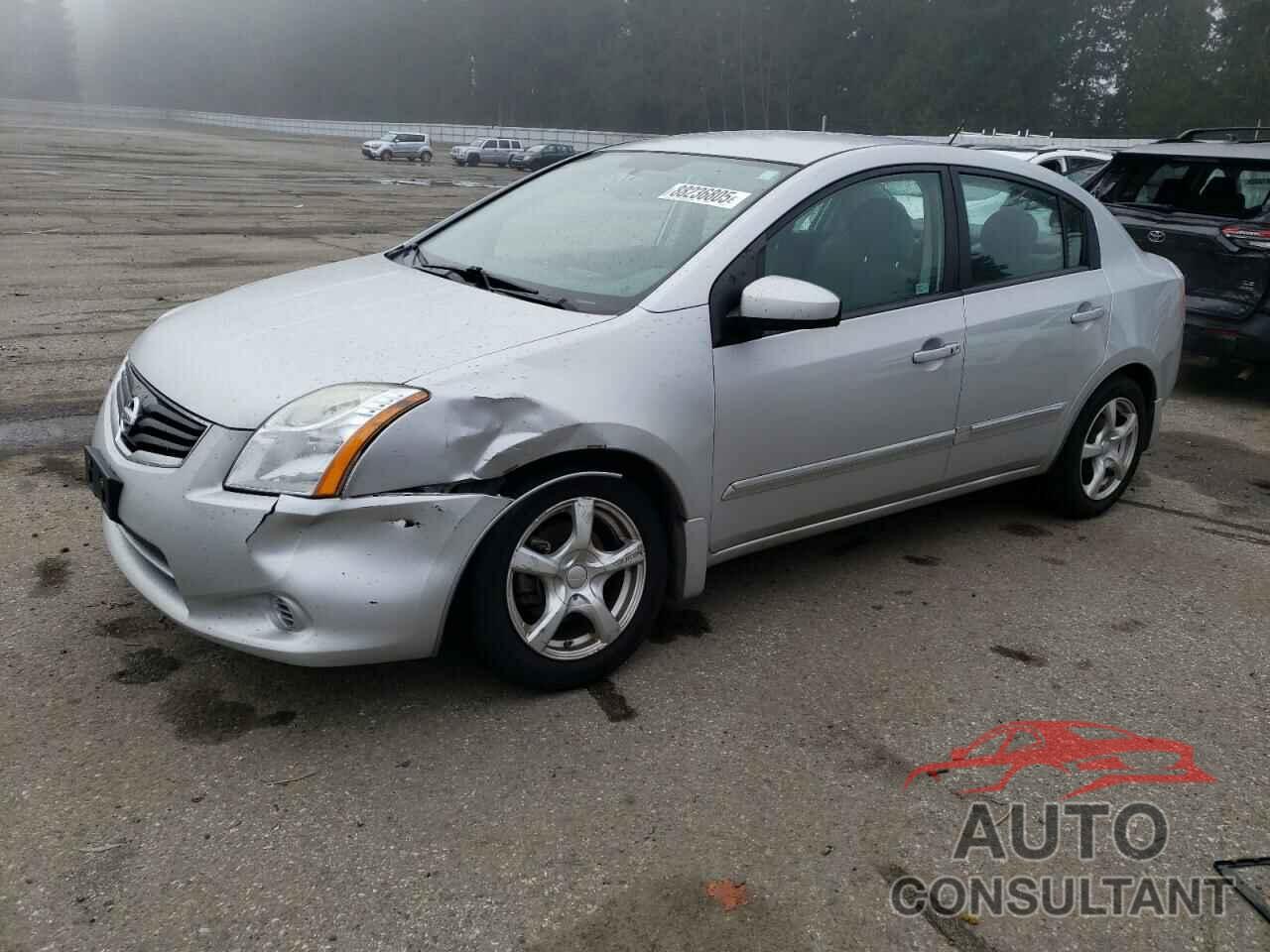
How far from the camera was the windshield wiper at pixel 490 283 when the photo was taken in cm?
359

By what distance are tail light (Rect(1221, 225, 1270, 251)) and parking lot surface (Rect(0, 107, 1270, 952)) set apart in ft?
9.14

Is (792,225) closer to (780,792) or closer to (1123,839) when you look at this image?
(780,792)

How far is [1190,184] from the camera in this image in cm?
766

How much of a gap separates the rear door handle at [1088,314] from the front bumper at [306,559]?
275cm

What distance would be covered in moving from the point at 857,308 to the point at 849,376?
26cm

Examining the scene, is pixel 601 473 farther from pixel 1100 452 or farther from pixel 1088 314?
pixel 1100 452

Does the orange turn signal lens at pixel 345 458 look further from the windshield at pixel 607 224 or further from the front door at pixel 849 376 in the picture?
the front door at pixel 849 376

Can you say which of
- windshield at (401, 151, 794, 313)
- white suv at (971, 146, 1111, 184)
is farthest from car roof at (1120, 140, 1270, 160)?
white suv at (971, 146, 1111, 184)

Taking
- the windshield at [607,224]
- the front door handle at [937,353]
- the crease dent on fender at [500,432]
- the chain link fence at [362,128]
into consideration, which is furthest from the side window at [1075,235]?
the chain link fence at [362,128]

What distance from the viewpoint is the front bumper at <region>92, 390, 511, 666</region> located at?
2.91 meters

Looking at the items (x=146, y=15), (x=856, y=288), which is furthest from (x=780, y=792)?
(x=146, y=15)

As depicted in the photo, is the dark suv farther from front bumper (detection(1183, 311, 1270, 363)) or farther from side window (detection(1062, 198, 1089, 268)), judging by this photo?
side window (detection(1062, 198, 1089, 268))

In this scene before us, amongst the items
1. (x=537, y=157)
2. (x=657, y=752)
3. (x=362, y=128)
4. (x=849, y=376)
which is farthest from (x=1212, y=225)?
(x=362, y=128)

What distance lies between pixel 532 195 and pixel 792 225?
1189 mm
